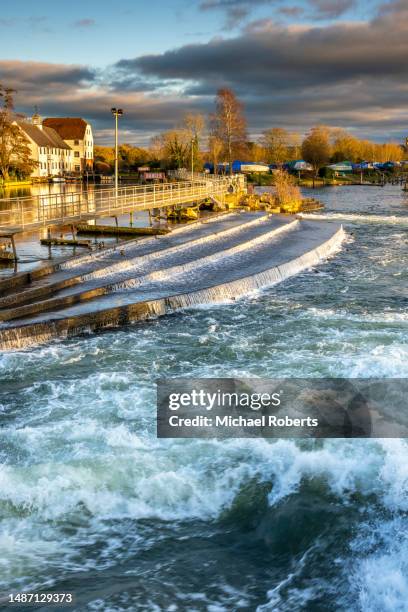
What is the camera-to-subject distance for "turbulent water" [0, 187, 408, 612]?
6793 mm

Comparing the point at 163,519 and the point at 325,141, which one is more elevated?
the point at 325,141

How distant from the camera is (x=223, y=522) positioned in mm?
7945

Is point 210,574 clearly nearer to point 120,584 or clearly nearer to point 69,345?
point 120,584

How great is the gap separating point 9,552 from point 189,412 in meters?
4.73

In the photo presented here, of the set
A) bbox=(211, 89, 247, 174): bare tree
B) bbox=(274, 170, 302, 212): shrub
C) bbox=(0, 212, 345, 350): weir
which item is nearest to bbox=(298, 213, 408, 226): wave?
bbox=(274, 170, 302, 212): shrub

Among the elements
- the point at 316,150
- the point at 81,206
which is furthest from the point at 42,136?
the point at 81,206

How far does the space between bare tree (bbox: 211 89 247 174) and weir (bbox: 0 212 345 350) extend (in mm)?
45461

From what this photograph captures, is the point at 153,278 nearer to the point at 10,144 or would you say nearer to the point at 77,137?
the point at 10,144

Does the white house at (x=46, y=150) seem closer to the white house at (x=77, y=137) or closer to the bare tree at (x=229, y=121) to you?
the white house at (x=77, y=137)

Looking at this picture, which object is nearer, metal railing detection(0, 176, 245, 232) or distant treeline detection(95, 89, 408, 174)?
metal railing detection(0, 176, 245, 232)

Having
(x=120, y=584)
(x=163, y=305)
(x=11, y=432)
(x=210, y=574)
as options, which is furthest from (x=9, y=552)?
(x=163, y=305)

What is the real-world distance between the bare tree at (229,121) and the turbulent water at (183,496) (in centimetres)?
6496

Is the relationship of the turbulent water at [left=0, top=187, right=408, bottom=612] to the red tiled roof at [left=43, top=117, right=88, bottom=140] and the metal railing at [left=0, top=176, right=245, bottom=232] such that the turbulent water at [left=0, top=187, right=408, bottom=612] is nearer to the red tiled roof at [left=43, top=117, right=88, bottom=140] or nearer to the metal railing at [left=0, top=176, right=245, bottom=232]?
Answer: the metal railing at [left=0, top=176, right=245, bottom=232]

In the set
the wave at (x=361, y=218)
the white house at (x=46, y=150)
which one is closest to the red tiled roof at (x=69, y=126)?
the white house at (x=46, y=150)
